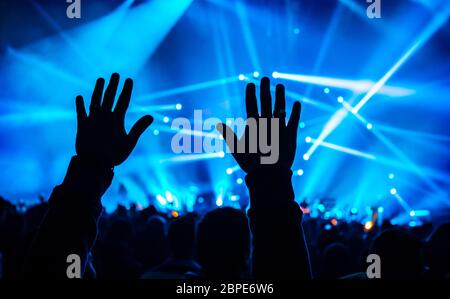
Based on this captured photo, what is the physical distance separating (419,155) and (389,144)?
38.7 inches

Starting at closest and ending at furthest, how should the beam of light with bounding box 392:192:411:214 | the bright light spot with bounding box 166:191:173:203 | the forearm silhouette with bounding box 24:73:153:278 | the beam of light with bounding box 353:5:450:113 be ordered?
the forearm silhouette with bounding box 24:73:153:278
the beam of light with bounding box 353:5:450:113
the beam of light with bounding box 392:192:411:214
the bright light spot with bounding box 166:191:173:203

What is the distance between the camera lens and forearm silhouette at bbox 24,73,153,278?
3.38 ft

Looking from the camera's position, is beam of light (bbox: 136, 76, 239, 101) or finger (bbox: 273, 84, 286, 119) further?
beam of light (bbox: 136, 76, 239, 101)

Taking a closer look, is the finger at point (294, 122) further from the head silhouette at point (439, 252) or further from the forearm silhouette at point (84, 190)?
the head silhouette at point (439, 252)

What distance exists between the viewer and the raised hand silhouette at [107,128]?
1267mm

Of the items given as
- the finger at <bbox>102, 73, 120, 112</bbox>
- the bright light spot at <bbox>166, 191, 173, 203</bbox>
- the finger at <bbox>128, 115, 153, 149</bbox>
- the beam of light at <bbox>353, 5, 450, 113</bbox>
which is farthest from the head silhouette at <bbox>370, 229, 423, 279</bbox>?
the bright light spot at <bbox>166, 191, 173, 203</bbox>

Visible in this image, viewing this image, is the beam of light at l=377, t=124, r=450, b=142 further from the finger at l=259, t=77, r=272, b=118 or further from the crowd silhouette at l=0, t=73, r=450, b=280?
the finger at l=259, t=77, r=272, b=118

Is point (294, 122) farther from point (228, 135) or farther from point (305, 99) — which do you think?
point (305, 99)

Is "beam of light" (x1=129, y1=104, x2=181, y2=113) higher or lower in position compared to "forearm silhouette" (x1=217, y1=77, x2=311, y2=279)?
higher

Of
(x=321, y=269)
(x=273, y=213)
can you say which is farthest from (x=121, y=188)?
(x=273, y=213)

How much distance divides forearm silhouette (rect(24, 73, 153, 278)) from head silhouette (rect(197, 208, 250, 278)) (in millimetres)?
714

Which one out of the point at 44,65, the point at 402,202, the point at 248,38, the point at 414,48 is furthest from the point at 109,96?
the point at 402,202

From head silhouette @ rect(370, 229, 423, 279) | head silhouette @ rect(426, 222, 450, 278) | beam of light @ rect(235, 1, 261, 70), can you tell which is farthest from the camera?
beam of light @ rect(235, 1, 261, 70)

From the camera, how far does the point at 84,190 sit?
1.15 meters
